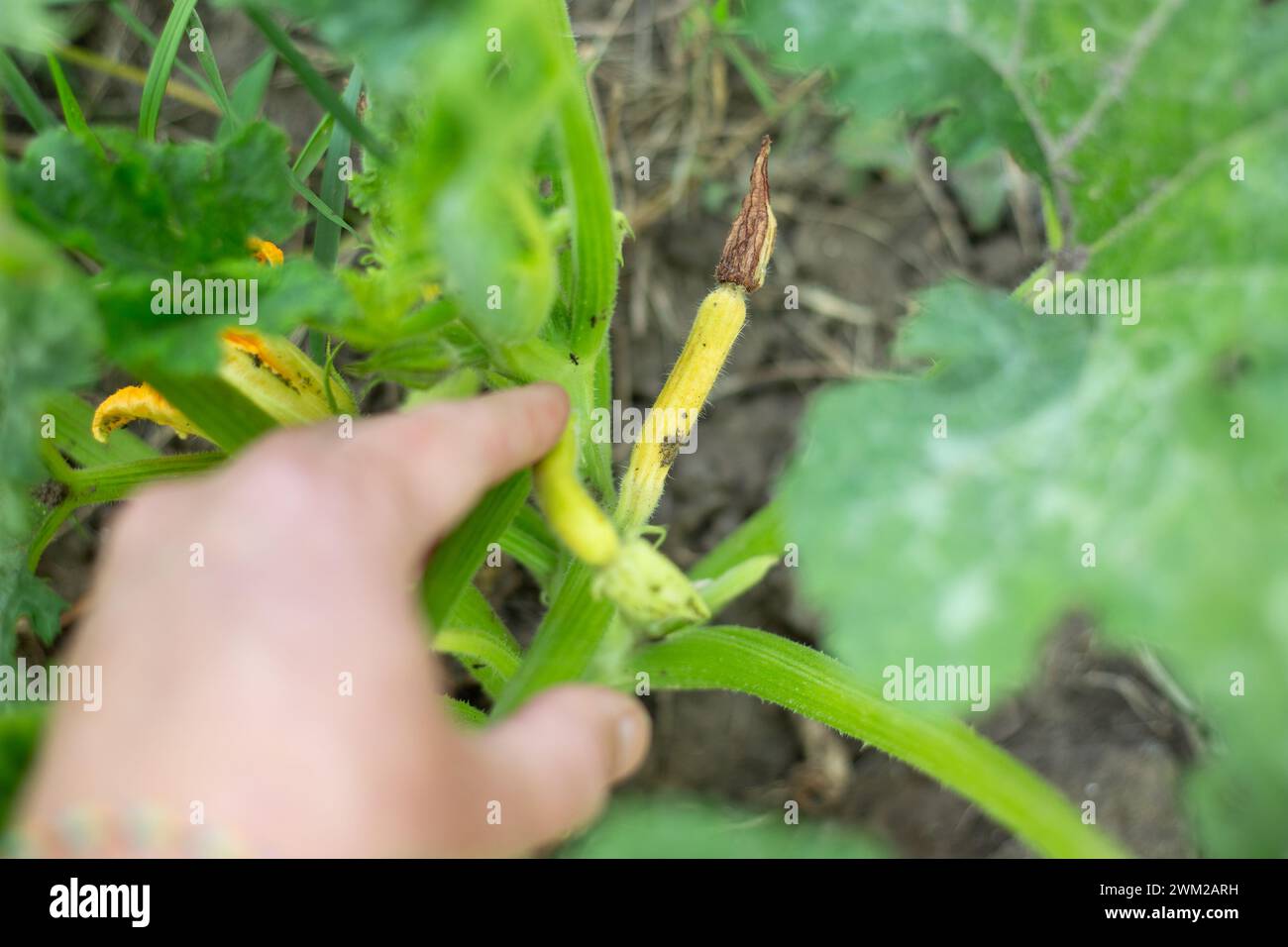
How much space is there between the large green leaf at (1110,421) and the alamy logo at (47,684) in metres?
0.81

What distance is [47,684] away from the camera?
70.6 inches

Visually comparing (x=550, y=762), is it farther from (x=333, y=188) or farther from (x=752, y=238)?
(x=333, y=188)

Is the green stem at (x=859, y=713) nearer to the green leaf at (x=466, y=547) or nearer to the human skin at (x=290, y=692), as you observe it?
the green leaf at (x=466, y=547)

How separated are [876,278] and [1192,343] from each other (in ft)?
5.36

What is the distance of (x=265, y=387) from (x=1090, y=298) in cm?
112

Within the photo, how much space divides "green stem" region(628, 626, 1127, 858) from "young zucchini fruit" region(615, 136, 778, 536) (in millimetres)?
221

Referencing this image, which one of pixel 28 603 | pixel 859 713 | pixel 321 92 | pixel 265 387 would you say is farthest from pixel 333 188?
pixel 859 713

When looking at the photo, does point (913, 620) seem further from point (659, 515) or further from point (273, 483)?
point (659, 515)

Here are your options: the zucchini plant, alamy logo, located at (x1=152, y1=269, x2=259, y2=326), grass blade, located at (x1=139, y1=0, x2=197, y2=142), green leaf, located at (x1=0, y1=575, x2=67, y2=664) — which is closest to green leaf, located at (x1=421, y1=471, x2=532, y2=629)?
the zucchini plant

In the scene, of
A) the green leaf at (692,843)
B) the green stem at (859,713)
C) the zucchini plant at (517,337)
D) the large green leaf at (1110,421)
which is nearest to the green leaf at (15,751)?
the zucchini plant at (517,337)

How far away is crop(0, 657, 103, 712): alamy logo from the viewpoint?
4.17 feet

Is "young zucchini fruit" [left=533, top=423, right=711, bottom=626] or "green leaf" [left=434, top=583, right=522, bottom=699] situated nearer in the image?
"young zucchini fruit" [left=533, top=423, right=711, bottom=626]

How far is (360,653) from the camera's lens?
1021mm
